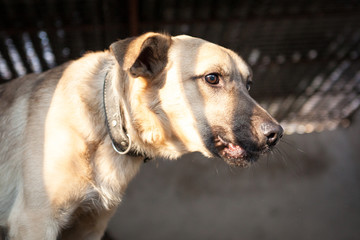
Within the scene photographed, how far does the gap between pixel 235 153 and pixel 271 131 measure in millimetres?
290

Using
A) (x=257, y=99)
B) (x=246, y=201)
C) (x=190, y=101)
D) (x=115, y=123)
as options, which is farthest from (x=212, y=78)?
(x=246, y=201)

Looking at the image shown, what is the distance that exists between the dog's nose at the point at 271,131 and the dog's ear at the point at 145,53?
79cm

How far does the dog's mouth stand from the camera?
8.45ft

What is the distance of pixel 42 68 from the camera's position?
6227 mm

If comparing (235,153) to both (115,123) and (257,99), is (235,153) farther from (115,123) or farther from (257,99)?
(257,99)

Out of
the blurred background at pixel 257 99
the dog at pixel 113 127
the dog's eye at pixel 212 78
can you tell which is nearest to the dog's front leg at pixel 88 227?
the dog at pixel 113 127

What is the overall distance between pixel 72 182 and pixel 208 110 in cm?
98

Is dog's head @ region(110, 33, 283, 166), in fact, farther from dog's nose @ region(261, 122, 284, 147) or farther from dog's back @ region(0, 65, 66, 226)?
dog's back @ region(0, 65, 66, 226)

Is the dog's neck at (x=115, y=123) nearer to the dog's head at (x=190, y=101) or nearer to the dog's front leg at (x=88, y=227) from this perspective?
the dog's head at (x=190, y=101)

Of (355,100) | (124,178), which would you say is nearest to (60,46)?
(124,178)

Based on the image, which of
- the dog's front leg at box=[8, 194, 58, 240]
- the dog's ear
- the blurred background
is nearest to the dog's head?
the dog's ear

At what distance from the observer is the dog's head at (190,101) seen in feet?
8.58

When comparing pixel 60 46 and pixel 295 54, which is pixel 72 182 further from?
pixel 295 54

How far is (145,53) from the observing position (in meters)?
2.71
